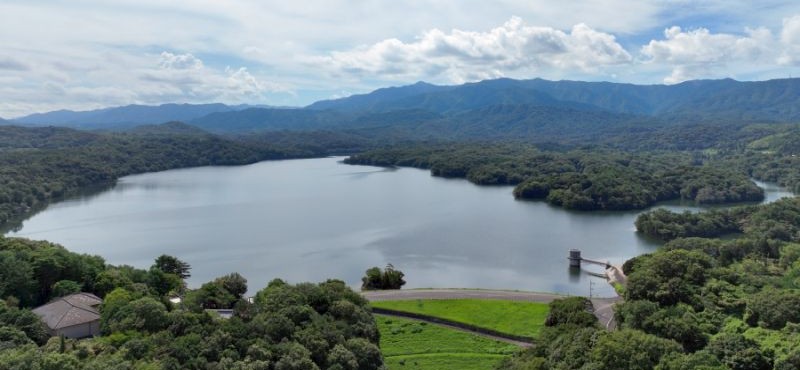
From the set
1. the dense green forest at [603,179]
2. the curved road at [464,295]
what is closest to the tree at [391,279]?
the curved road at [464,295]

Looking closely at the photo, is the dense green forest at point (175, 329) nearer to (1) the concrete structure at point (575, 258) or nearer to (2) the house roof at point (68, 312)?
(2) the house roof at point (68, 312)

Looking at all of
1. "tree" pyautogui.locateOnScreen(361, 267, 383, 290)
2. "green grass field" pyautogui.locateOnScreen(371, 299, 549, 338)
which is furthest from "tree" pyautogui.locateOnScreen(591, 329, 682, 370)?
"tree" pyautogui.locateOnScreen(361, 267, 383, 290)

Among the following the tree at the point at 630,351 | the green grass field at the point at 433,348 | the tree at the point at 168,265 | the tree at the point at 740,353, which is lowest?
the green grass field at the point at 433,348

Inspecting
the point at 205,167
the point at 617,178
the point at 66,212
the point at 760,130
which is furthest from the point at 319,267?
the point at 760,130

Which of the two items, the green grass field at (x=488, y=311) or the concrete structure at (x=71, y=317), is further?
the green grass field at (x=488, y=311)

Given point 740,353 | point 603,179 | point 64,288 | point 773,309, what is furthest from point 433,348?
point 603,179

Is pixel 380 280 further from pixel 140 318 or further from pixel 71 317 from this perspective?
pixel 71 317

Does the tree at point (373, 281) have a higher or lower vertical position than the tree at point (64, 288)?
lower
